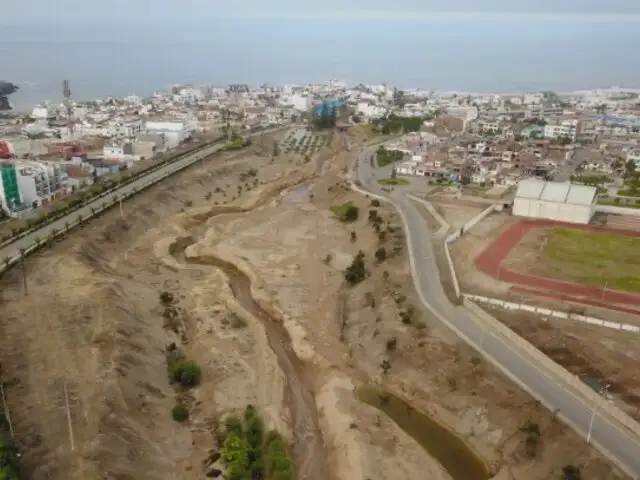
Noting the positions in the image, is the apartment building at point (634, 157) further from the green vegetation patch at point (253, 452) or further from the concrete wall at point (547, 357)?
the green vegetation patch at point (253, 452)

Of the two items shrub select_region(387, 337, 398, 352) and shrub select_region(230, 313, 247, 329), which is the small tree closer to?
shrub select_region(387, 337, 398, 352)

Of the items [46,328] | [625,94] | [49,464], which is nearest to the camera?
[49,464]

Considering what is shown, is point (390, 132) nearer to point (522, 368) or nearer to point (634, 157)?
point (634, 157)

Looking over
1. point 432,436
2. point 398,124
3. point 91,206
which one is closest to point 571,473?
point 432,436

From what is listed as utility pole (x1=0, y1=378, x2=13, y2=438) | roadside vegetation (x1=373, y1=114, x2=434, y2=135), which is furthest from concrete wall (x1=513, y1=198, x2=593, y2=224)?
roadside vegetation (x1=373, y1=114, x2=434, y2=135)

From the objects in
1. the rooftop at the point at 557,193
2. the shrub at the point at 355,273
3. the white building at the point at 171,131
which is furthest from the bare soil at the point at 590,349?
the white building at the point at 171,131

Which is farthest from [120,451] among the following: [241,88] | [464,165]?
[241,88]

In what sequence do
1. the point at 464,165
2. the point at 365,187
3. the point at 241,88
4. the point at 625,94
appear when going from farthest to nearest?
the point at 241,88 < the point at 625,94 < the point at 464,165 < the point at 365,187

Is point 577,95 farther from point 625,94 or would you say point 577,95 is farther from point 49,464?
point 49,464
